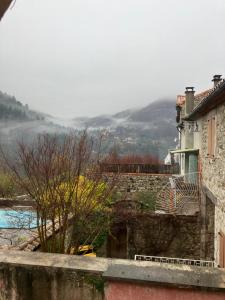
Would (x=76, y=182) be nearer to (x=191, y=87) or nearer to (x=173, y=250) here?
(x=173, y=250)

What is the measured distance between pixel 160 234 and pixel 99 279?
10.7 m

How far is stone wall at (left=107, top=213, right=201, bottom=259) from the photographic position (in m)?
12.8

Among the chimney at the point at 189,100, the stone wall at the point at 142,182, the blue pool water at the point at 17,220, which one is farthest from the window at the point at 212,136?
the stone wall at the point at 142,182

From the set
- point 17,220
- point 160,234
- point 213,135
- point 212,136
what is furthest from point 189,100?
point 17,220

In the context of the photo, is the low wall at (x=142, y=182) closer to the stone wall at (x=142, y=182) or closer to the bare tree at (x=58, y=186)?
the stone wall at (x=142, y=182)

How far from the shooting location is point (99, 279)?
2756 mm

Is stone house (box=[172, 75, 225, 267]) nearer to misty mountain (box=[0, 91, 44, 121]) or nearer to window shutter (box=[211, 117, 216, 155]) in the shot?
window shutter (box=[211, 117, 216, 155])

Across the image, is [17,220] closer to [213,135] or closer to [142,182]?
[213,135]

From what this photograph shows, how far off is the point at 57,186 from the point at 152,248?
8128 millimetres

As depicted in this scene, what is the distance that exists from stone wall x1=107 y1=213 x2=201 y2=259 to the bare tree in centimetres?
596

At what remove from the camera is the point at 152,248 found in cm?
1299

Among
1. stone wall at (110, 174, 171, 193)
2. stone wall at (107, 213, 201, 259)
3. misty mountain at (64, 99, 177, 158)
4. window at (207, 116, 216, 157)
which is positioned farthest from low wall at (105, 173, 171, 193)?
window at (207, 116, 216, 157)

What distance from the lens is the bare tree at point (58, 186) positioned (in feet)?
19.7

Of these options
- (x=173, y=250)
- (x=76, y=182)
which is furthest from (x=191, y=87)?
(x=76, y=182)
